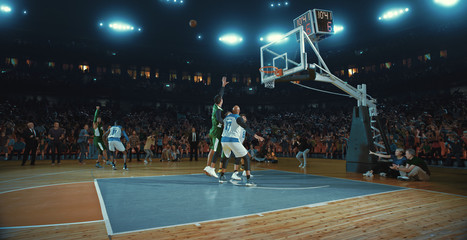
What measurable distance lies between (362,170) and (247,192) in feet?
19.7

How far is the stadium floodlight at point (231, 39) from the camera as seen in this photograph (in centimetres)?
4269

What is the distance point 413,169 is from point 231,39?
38.0m

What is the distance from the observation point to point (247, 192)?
20.3 feet

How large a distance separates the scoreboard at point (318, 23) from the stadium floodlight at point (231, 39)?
31615mm

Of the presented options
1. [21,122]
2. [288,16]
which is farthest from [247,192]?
[288,16]

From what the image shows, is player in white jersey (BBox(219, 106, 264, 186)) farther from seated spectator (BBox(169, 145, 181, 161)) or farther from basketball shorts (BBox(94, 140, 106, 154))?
seated spectator (BBox(169, 145, 181, 161))

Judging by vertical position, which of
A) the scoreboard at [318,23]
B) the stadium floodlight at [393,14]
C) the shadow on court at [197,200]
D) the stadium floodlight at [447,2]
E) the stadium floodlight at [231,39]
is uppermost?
the stadium floodlight at [231,39]

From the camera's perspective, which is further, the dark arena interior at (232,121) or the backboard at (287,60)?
the backboard at (287,60)

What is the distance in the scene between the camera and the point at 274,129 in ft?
87.2

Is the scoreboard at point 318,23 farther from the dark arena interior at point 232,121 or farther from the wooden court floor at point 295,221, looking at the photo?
the wooden court floor at point 295,221

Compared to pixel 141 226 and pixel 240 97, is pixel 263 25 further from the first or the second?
pixel 141 226

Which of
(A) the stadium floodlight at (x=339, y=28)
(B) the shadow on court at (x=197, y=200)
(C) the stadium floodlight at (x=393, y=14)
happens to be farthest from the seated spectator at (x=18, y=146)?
(C) the stadium floodlight at (x=393, y=14)

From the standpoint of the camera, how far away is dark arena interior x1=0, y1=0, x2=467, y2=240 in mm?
4293

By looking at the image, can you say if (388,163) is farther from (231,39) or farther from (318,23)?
(231,39)
